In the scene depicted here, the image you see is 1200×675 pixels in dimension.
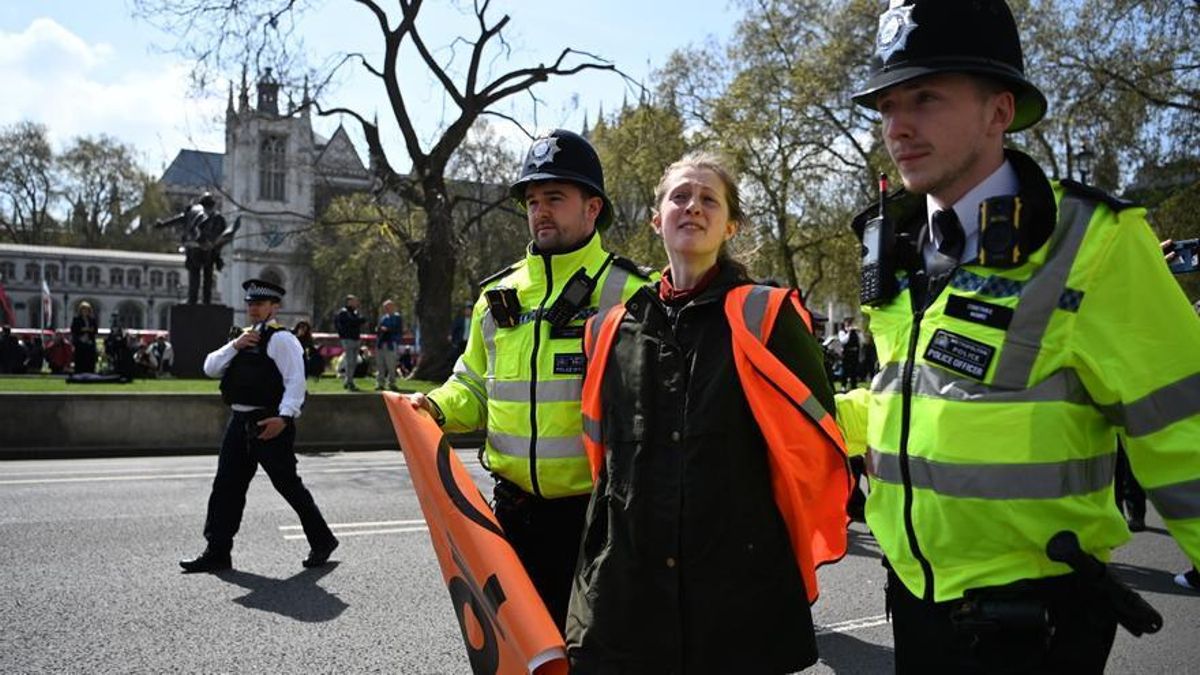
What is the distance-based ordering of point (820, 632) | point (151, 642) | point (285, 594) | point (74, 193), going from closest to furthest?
point (151, 642) → point (820, 632) → point (285, 594) → point (74, 193)

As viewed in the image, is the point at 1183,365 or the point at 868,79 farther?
the point at 868,79

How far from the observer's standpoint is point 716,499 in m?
2.38

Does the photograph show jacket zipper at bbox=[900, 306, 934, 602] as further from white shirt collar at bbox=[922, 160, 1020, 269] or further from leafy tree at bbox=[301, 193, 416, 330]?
leafy tree at bbox=[301, 193, 416, 330]

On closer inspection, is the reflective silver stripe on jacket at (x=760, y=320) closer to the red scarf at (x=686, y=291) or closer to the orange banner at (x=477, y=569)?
the red scarf at (x=686, y=291)

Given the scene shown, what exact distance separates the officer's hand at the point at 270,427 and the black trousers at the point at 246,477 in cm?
6

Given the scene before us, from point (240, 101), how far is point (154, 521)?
14.7 m

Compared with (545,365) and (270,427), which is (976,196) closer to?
(545,365)

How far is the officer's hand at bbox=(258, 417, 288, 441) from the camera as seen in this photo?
6812 millimetres

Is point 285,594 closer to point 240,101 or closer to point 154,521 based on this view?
point 154,521

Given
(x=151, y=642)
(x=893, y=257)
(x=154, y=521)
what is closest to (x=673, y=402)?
(x=893, y=257)

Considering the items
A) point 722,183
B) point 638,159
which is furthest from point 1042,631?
point 638,159

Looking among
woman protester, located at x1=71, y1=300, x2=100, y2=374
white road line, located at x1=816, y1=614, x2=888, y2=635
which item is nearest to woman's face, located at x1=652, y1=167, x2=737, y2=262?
white road line, located at x1=816, y1=614, x2=888, y2=635

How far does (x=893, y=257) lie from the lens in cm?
226

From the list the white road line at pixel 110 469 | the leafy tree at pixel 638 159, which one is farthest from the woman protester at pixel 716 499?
the leafy tree at pixel 638 159
